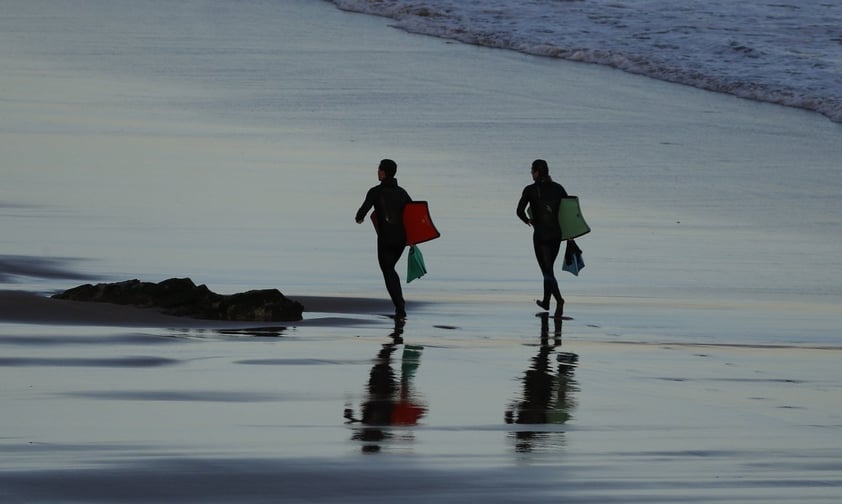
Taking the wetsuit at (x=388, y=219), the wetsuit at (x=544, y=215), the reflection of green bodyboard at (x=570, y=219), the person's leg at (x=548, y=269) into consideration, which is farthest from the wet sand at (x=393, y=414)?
the reflection of green bodyboard at (x=570, y=219)

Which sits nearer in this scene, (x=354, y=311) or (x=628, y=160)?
(x=354, y=311)

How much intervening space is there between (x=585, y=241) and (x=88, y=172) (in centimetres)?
632

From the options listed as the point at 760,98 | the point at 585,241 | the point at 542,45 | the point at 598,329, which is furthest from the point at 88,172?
the point at 542,45

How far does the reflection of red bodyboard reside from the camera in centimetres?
1492

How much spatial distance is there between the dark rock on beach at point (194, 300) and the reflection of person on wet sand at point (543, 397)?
2.14m

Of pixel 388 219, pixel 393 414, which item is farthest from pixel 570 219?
pixel 393 414

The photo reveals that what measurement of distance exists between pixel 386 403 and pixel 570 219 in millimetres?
5829

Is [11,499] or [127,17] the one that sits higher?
[127,17]

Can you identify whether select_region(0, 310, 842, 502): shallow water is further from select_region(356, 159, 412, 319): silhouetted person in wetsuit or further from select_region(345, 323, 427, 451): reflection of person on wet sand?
select_region(356, 159, 412, 319): silhouetted person in wetsuit

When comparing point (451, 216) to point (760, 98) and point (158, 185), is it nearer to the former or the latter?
point (158, 185)

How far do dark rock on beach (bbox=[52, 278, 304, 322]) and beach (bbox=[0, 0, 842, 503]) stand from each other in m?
0.15

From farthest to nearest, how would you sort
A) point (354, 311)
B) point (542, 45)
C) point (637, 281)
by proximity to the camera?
point (542, 45) → point (637, 281) → point (354, 311)

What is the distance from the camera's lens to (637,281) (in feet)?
53.3

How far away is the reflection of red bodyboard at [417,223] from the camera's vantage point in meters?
14.9
